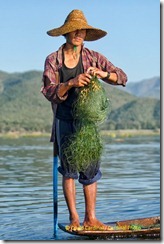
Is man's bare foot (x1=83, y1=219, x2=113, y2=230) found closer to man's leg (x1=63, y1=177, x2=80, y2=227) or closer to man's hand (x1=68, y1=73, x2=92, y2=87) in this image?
man's leg (x1=63, y1=177, x2=80, y2=227)

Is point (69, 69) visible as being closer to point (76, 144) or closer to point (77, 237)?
point (76, 144)

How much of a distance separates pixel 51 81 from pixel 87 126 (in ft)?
1.64

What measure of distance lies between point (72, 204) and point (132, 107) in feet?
356

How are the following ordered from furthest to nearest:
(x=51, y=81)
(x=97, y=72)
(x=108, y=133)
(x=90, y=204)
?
(x=108, y=133), (x=90, y=204), (x=51, y=81), (x=97, y=72)

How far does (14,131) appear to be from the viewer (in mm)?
87938

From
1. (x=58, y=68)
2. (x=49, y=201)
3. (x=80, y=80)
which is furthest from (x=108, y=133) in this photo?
(x=80, y=80)

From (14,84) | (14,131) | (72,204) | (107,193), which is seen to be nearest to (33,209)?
(107,193)

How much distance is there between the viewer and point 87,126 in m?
6.55

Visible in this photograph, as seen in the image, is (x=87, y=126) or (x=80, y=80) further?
(x=87, y=126)

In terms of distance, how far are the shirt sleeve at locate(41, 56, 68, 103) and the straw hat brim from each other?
240 millimetres

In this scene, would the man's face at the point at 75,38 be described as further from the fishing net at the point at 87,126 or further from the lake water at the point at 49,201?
the lake water at the point at 49,201

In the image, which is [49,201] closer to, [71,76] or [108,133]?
[71,76]

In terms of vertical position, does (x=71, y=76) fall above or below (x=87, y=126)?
above

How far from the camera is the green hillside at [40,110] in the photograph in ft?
310
